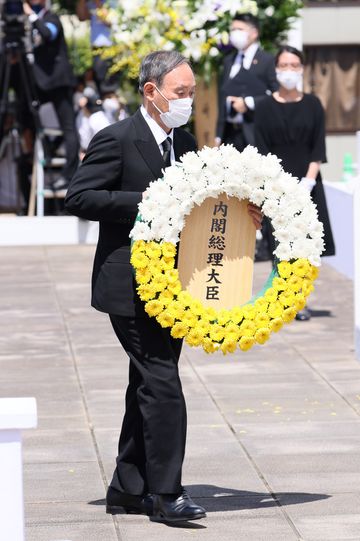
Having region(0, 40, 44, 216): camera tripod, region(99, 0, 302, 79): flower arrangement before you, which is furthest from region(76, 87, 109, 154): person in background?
region(99, 0, 302, 79): flower arrangement

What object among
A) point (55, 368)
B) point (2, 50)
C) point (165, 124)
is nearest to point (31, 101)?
point (2, 50)

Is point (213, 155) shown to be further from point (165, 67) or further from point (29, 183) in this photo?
point (29, 183)

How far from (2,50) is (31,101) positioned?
2.14ft

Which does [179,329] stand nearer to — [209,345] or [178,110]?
[209,345]

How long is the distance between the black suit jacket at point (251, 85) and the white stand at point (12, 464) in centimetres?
895

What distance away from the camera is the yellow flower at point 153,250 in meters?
5.55

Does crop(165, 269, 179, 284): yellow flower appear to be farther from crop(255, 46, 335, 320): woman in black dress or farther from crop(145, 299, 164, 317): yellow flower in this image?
crop(255, 46, 335, 320): woman in black dress

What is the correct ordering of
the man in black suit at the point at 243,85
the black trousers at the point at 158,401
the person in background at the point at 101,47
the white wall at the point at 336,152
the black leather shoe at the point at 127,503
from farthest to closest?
1. the white wall at the point at 336,152
2. the person in background at the point at 101,47
3. the man in black suit at the point at 243,85
4. the black leather shoe at the point at 127,503
5. the black trousers at the point at 158,401

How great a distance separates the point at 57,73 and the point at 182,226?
10.2m

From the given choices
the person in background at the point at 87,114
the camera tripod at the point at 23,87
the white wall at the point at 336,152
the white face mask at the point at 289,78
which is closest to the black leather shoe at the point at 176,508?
the white face mask at the point at 289,78

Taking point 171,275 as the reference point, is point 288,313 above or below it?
below

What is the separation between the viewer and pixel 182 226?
5.64 meters

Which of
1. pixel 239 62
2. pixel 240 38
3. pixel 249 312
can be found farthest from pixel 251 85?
pixel 249 312

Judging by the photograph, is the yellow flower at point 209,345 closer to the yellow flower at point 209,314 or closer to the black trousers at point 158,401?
the yellow flower at point 209,314
